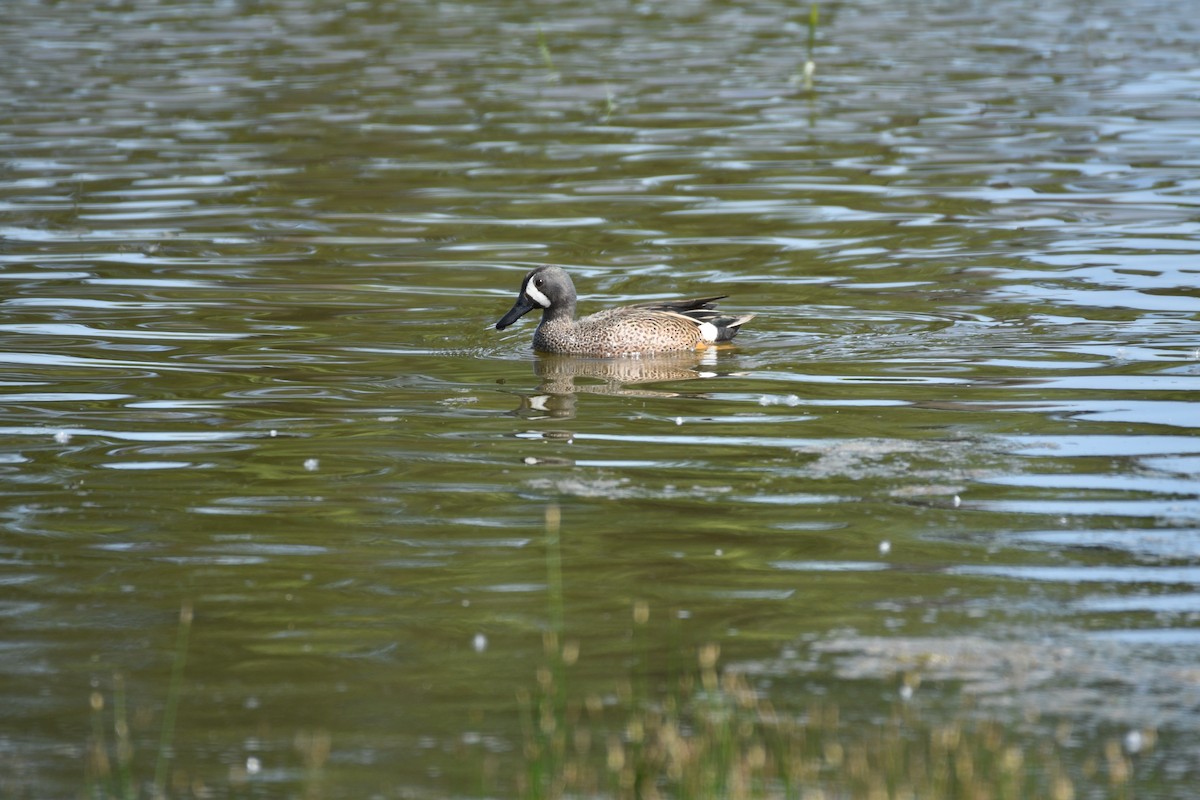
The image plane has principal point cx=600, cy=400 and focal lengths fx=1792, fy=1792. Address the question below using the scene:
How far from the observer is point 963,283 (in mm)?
14305

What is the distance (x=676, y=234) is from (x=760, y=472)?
25.9 ft

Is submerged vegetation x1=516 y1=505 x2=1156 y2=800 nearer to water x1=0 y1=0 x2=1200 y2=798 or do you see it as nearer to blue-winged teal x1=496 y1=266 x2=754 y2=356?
water x1=0 y1=0 x2=1200 y2=798

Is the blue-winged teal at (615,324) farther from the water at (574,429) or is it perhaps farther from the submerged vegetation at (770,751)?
the submerged vegetation at (770,751)

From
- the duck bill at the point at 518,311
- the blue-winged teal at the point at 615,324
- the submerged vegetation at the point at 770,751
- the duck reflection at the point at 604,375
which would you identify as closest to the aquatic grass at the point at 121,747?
the submerged vegetation at the point at 770,751

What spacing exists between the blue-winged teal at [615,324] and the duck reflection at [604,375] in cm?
9

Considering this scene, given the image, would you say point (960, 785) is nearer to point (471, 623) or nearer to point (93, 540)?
point (471, 623)

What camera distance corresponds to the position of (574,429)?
10414 mm

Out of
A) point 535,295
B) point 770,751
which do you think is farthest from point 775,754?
point 535,295

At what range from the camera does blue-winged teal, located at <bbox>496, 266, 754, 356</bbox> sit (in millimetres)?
12672

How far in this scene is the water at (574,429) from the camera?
259 inches

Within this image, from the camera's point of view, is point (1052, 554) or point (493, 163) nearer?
point (1052, 554)

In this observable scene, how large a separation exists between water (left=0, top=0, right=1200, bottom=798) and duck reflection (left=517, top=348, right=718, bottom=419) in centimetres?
6

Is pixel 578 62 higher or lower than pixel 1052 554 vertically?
lower


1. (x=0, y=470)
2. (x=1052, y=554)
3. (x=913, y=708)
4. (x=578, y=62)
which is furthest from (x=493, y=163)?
(x=913, y=708)
